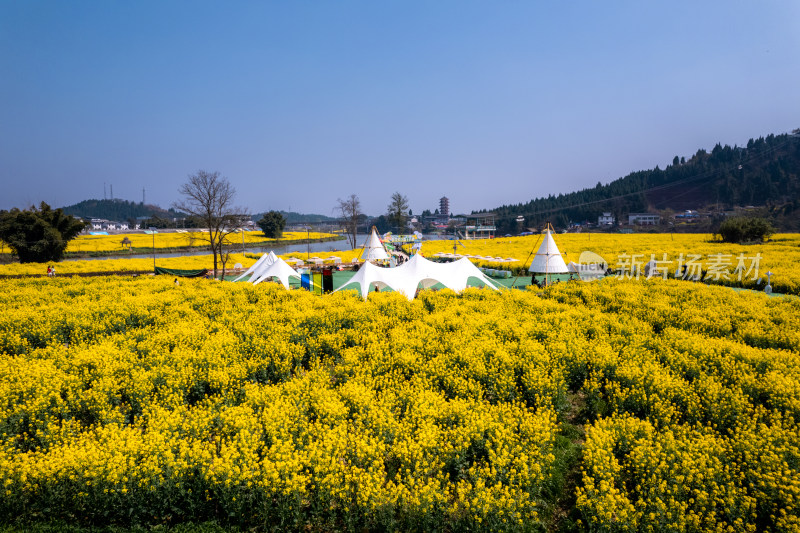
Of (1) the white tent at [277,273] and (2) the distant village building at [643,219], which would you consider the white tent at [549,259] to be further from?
(2) the distant village building at [643,219]

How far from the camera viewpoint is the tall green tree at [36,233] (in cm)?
3856

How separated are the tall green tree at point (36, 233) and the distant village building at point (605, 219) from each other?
4968 inches

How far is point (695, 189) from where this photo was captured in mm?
139375

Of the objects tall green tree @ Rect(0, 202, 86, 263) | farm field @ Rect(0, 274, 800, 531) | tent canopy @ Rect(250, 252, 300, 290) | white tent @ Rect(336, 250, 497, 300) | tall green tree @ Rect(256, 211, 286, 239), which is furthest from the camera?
tall green tree @ Rect(256, 211, 286, 239)

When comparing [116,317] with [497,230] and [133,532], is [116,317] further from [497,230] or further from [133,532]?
[497,230]

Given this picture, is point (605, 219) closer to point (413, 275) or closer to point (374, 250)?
point (374, 250)

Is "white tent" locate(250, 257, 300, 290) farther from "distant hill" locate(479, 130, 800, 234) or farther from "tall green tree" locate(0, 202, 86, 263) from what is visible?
"distant hill" locate(479, 130, 800, 234)

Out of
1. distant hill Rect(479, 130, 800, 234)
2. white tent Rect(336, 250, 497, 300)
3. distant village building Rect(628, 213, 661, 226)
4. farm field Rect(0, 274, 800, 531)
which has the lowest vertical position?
farm field Rect(0, 274, 800, 531)

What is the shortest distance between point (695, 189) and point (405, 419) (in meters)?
173

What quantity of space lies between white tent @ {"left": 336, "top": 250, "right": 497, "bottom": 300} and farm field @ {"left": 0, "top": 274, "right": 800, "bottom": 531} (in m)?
4.60

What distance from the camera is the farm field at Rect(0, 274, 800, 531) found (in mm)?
5535

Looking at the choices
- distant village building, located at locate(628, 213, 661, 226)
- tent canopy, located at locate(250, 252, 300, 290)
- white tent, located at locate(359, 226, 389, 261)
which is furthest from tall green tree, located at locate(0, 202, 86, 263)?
distant village building, located at locate(628, 213, 661, 226)

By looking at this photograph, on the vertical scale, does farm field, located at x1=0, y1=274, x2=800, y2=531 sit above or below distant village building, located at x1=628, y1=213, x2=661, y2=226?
below

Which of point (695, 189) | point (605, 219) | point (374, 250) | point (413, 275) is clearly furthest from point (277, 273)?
point (695, 189)
